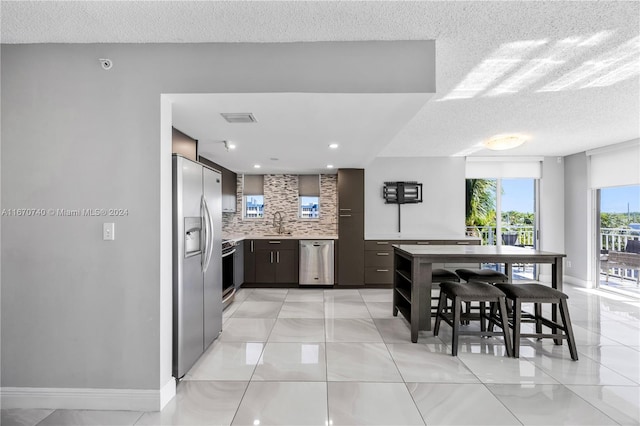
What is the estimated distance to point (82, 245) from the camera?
6.94ft

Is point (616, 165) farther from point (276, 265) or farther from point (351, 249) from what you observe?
point (276, 265)

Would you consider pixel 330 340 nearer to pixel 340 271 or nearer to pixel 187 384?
pixel 187 384

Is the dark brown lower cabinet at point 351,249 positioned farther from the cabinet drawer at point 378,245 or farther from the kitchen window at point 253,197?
the kitchen window at point 253,197

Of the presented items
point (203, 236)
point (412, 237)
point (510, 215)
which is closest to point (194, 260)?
point (203, 236)

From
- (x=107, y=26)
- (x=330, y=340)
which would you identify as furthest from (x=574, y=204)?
(x=107, y=26)

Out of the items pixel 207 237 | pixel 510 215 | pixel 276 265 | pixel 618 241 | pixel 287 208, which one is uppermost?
pixel 287 208

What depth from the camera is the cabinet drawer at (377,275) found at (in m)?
5.68

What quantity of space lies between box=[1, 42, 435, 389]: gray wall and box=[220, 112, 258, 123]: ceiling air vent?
18.7 inches

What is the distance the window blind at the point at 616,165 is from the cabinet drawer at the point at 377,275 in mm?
3941

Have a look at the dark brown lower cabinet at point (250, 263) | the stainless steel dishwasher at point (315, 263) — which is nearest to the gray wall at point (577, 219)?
the stainless steel dishwasher at point (315, 263)

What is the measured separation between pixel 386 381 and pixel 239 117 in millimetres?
2425

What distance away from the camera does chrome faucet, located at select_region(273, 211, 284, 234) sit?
6.43 meters

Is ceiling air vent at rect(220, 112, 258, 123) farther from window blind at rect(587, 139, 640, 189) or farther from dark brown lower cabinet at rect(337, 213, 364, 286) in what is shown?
window blind at rect(587, 139, 640, 189)

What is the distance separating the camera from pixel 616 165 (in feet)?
17.1
